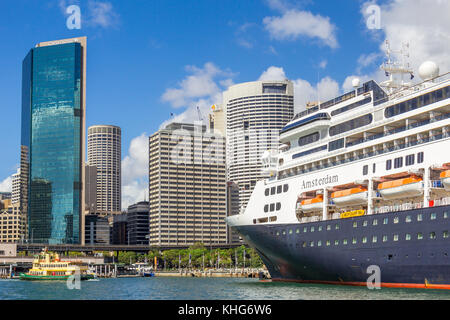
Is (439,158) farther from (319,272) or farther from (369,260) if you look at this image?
(319,272)

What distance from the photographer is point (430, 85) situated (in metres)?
49.3

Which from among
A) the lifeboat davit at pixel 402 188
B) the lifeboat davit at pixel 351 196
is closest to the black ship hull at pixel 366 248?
the lifeboat davit at pixel 402 188

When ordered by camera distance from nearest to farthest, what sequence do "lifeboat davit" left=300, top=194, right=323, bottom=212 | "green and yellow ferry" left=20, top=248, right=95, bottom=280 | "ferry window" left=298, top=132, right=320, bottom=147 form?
1. "lifeboat davit" left=300, top=194, right=323, bottom=212
2. "ferry window" left=298, top=132, right=320, bottom=147
3. "green and yellow ferry" left=20, top=248, right=95, bottom=280

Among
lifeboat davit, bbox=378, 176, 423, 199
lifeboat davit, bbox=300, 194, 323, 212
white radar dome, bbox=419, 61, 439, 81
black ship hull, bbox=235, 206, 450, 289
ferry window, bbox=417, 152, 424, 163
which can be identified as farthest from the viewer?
lifeboat davit, bbox=300, 194, 323, 212

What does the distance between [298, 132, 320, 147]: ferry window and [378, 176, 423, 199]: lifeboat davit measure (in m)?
13.3

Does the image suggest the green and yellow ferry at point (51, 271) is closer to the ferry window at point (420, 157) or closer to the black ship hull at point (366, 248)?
the black ship hull at point (366, 248)

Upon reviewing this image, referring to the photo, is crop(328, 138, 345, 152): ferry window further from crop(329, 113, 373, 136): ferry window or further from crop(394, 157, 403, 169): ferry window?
crop(394, 157, 403, 169): ferry window

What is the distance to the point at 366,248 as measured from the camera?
4778 cm

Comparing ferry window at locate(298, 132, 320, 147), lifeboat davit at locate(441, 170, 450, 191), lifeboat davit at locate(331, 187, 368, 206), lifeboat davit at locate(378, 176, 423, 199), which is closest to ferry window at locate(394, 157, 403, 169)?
lifeboat davit at locate(378, 176, 423, 199)

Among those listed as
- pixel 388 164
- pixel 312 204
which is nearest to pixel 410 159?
pixel 388 164

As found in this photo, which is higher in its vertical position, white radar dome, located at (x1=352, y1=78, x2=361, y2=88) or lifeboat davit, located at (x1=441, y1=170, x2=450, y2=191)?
white radar dome, located at (x1=352, y1=78, x2=361, y2=88)

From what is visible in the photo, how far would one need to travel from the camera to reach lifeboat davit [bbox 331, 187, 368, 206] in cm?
5053

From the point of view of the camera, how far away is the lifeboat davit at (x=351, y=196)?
166ft
